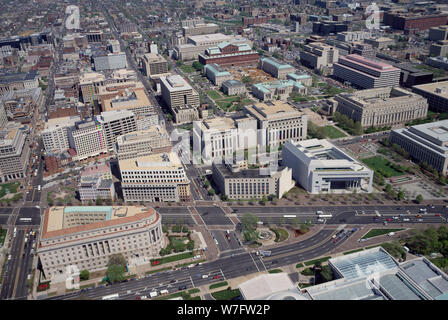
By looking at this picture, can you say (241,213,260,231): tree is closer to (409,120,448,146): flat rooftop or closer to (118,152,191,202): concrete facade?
(118,152,191,202): concrete facade

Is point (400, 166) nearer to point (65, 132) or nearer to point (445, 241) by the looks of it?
point (445, 241)

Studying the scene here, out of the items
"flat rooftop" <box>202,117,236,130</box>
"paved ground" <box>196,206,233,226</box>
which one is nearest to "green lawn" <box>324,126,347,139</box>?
"flat rooftop" <box>202,117,236,130</box>

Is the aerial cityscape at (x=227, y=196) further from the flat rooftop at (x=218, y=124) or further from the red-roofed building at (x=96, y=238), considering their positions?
the flat rooftop at (x=218, y=124)

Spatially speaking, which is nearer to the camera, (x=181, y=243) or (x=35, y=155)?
(x=181, y=243)

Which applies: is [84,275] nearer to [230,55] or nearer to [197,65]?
[197,65]

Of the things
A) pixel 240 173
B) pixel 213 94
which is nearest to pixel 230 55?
pixel 213 94

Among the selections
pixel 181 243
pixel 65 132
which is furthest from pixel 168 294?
pixel 65 132
